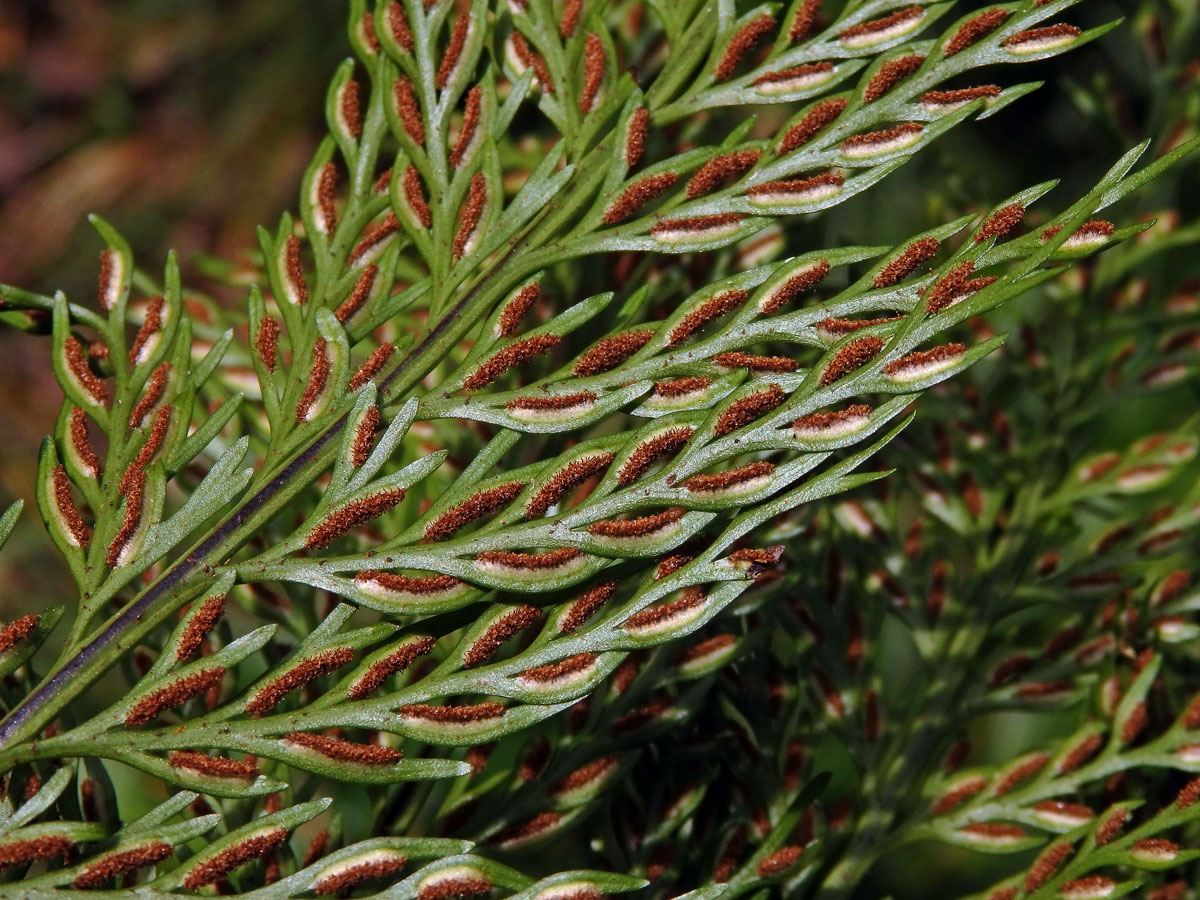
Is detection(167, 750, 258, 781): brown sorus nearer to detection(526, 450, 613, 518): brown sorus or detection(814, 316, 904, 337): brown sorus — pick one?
detection(526, 450, 613, 518): brown sorus

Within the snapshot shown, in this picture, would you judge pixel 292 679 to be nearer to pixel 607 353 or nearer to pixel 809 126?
pixel 607 353

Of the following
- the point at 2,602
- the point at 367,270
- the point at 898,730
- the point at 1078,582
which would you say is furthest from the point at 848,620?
the point at 2,602

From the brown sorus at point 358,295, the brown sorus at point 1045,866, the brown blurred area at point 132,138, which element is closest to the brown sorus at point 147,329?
the brown sorus at point 358,295

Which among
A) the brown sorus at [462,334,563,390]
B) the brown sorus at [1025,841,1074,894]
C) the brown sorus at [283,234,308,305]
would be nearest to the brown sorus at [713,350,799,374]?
the brown sorus at [462,334,563,390]

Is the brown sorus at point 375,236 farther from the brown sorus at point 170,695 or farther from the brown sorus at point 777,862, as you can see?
the brown sorus at point 777,862

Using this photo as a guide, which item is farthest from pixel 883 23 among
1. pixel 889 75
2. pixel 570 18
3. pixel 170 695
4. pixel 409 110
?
pixel 170 695

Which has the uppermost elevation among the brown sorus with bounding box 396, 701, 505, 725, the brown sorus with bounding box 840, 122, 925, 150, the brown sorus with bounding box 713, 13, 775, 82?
the brown sorus with bounding box 713, 13, 775, 82
